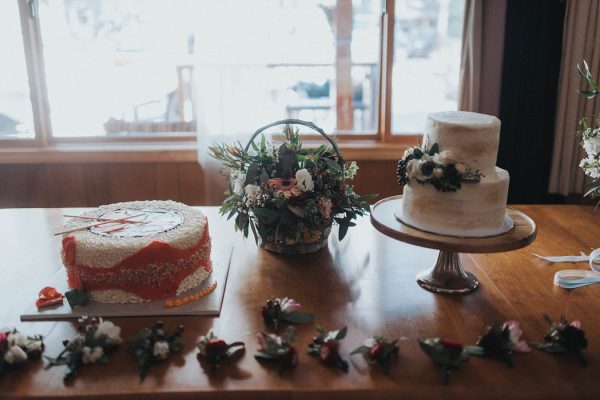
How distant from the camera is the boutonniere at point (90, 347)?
3.91ft

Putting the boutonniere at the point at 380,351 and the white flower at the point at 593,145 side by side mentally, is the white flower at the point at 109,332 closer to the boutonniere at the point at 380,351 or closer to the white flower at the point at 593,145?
the boutonniere at the point at 380,351

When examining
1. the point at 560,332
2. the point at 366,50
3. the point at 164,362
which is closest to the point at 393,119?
the point at 366,50

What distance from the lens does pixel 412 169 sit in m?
1.44

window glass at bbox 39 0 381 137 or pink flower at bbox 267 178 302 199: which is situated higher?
window glass at bbox 39 0 381 137

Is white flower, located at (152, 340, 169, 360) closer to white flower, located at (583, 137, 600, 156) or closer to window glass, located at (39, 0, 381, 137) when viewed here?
white flower, located at (583, 137, 600, 156)

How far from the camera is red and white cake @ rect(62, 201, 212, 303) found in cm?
140

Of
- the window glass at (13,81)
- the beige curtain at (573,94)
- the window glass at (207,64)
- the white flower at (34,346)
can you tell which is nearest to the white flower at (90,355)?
the white flower at (34,346)

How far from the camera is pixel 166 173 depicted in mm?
3004

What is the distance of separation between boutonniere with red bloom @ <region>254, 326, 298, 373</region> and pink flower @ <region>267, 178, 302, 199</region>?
45cm

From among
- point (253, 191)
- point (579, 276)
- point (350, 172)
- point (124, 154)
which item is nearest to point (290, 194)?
point (253, 191)

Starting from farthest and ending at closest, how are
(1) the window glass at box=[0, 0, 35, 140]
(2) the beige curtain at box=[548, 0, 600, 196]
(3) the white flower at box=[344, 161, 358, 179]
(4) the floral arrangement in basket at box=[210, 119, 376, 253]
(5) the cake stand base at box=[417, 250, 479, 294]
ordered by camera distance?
(1) the window glass at box=[0, 0, 35, 140] < (2) the beige curtain at box=[548, 0, 600, 196] < (3) the white flower at box=[344, 161, 358, 179] < (4) the floral arrangement in basket at box=[210, 119, 376, 253] < (5) the cake stand base at box=[417, 250, 479, 294]

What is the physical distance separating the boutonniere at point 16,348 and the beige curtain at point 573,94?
2.45m

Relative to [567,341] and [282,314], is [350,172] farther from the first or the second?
[567,341]

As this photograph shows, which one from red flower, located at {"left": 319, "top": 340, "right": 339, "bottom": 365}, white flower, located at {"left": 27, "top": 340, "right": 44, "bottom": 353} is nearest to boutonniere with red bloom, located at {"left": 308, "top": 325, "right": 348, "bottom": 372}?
red flower, located at {"left": 319, "top": 340, "right": 339, "bottom": 365}
